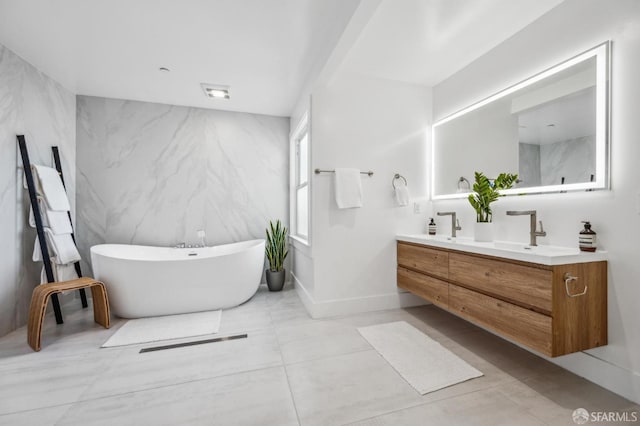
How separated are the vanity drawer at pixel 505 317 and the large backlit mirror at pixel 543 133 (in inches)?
33.4

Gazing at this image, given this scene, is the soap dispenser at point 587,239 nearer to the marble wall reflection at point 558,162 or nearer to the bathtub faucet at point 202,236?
the marble wall reflection at point 558,162

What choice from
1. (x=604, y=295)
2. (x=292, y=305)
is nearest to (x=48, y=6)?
(x=292, y=305)

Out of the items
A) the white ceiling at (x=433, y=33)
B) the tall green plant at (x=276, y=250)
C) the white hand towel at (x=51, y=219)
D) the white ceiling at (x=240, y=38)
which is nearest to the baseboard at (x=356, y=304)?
the tall green plant at (x=276, y=250)

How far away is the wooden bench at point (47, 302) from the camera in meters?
1.96

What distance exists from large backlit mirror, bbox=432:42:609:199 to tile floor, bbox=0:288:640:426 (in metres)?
1.21

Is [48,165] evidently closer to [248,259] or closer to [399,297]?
[248,259]

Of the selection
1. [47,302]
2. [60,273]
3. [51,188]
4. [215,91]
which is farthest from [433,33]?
[60,273]

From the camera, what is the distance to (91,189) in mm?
3164

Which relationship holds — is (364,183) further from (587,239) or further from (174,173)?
(174,173)

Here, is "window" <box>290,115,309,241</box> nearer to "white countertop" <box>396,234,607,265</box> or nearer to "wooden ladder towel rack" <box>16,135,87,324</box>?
"white countertop" <box>396,234,607,265</box>

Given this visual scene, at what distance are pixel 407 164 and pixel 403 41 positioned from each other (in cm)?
115

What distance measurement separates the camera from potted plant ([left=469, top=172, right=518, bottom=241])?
1.97 metres

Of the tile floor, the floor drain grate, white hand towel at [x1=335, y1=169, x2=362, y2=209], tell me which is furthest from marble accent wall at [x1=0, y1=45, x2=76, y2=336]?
white hand towel at [x1=335, y1=169, x2=362, y2=209]

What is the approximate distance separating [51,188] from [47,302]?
1.12 metres
